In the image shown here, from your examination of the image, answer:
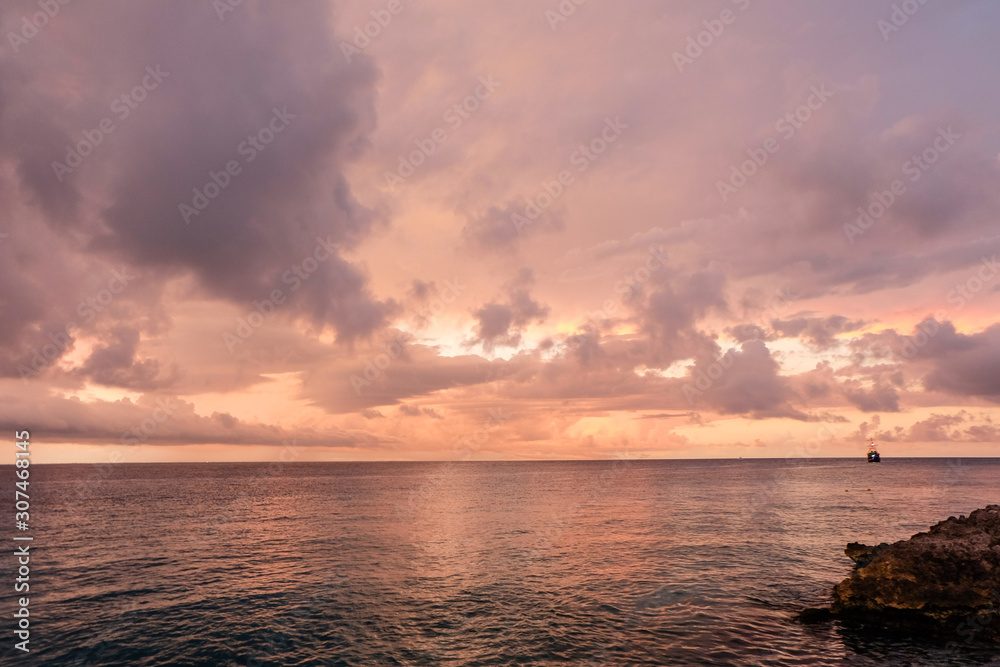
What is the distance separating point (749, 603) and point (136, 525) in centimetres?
7722

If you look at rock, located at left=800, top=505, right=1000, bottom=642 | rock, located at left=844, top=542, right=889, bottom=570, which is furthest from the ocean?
rock, located at left=800, top=505, right=1000, bottom=642

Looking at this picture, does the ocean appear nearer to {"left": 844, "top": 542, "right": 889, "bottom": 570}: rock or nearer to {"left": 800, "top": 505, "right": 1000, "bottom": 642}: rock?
{"left": 844, "top": 542, "right": 889, "bottom": 570}: rock

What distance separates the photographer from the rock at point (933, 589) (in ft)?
87.5

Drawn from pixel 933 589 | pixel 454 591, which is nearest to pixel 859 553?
pixel 933 589

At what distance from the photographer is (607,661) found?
79.9 feet

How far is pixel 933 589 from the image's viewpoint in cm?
2761

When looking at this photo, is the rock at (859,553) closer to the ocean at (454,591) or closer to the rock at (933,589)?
the ocean at (454,591)

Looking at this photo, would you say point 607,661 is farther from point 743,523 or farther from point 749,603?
point 743,523

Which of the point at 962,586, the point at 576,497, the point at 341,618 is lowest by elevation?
the point at 576,497

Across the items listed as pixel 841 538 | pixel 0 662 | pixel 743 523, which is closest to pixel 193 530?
pixel 0 662

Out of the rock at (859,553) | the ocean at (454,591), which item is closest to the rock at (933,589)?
the ocean at (454,591)

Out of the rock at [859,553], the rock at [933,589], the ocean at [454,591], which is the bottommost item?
the ocean at [454,591]

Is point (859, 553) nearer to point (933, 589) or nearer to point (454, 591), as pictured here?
point (933, 589)

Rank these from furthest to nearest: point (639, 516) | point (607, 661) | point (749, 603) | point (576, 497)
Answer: point (576, 497) < point (639, 516) < point (749, 603) < point (607, 661)
